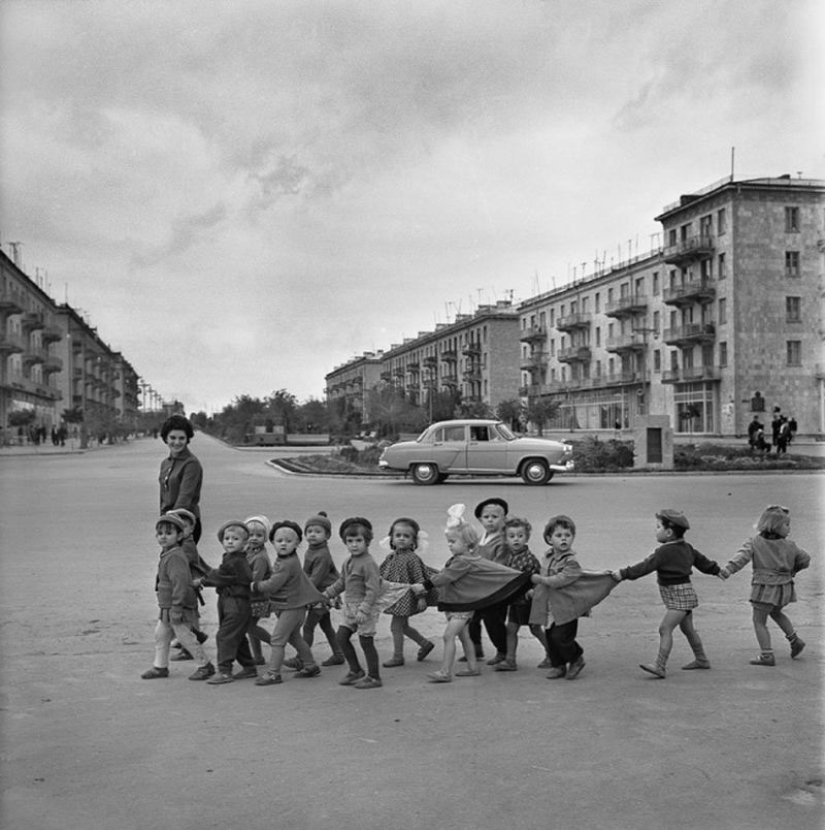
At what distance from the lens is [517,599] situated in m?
5.31

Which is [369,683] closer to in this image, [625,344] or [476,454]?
[476,454]

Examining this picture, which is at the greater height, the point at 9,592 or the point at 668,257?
the point at 668,257

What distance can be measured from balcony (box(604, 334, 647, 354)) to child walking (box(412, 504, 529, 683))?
5712 centimetres

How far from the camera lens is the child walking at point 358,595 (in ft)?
16.5

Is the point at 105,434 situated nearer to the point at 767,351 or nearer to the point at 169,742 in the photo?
the point at 767,351

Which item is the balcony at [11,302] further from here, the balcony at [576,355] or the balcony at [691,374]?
the balcony at [576,355]

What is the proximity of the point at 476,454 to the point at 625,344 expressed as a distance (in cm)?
4275

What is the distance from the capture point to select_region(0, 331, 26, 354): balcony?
156ft

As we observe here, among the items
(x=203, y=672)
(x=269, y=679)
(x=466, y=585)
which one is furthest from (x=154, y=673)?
(x=466, y=585)

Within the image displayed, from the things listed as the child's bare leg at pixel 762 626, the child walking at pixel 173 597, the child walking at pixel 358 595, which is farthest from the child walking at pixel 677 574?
the child walking at pixel 173 597

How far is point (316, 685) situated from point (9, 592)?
12.7 ft

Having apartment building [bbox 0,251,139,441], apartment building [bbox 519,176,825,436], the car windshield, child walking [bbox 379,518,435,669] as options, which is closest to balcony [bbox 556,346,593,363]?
apartment building [bbox 519,176,825,436]

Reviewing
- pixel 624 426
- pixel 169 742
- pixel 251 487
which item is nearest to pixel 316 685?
pixel 169 742

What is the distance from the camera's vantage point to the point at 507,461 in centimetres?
2111
